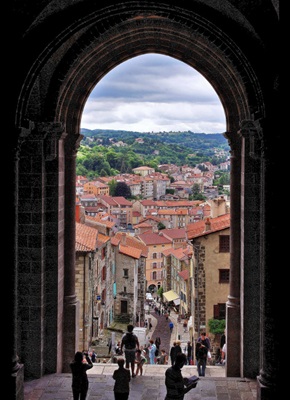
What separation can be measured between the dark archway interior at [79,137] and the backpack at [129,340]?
1968mm

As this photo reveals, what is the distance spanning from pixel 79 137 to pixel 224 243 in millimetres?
13276

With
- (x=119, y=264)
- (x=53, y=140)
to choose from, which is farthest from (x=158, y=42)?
(x=119, y=264)

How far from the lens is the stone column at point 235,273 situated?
14.0 meters

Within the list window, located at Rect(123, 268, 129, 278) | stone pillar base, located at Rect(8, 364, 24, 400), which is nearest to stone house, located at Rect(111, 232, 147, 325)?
window, located at Rect(123, 268, 129, 278)

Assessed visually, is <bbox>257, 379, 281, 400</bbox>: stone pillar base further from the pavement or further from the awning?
the awning

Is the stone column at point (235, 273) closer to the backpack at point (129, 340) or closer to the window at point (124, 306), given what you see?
the backpack at point (129, 340)

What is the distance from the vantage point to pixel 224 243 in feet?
84.9

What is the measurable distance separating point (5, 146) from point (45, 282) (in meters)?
4.73

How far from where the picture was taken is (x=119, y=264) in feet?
168

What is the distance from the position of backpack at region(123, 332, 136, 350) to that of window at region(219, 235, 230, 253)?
1410 centimetres

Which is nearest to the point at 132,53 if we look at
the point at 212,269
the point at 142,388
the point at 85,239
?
the point at 142,388

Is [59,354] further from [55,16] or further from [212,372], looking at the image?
[55,16]

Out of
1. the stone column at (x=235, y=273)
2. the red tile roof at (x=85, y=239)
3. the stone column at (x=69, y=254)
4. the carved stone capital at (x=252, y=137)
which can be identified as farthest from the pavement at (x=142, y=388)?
the red tile roof at (x=85, y=239)

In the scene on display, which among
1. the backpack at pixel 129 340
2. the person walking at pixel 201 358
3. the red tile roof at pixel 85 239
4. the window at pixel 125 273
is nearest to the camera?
the backpack at pixel 129 340
